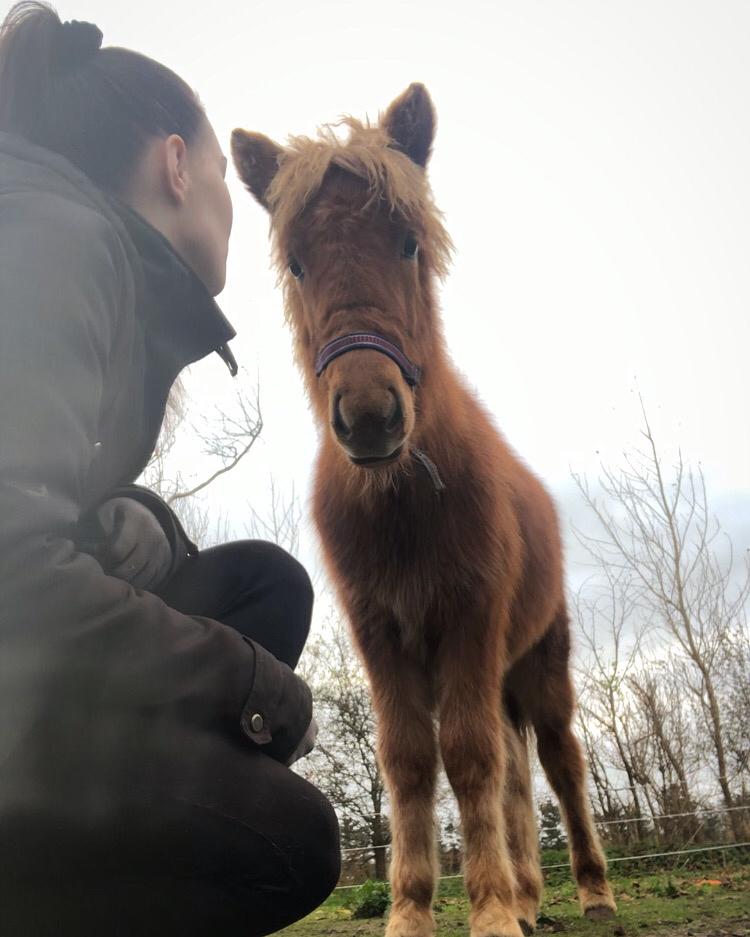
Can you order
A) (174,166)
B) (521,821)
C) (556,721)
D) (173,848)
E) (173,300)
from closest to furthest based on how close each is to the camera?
(173,848), (173,300), (174,166), (521,821), (556,721)

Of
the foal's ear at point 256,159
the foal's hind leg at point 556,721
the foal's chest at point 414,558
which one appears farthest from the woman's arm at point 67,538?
the foal's hind leg at point 556,721

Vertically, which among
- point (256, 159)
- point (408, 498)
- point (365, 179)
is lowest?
point (408, 498)

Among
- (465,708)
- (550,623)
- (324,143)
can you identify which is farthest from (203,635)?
(550,623)

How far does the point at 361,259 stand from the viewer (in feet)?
8.56

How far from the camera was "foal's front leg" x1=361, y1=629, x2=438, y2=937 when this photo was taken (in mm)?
2799

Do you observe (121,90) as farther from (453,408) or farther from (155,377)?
(453,408)

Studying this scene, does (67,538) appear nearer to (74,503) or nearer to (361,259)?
(74,503)

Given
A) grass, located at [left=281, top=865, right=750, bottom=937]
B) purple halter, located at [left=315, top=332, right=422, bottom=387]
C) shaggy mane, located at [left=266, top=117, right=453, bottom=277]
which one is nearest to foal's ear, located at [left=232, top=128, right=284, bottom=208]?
A: shaggy mane, located at [left=266, top=117, right=453, bottom=277]

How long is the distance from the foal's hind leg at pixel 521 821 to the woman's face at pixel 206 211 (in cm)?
293

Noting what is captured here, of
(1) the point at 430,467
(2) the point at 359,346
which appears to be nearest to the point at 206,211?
(2) the point at 359,346

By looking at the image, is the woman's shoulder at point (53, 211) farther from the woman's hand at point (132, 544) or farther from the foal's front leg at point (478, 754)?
the foal's front leg at point (478, 754)

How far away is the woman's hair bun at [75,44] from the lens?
1774 millimetres

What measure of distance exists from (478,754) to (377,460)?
1.19 metres

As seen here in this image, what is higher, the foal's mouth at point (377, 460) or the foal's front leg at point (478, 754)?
the foal's mouth at point (377, 460)
